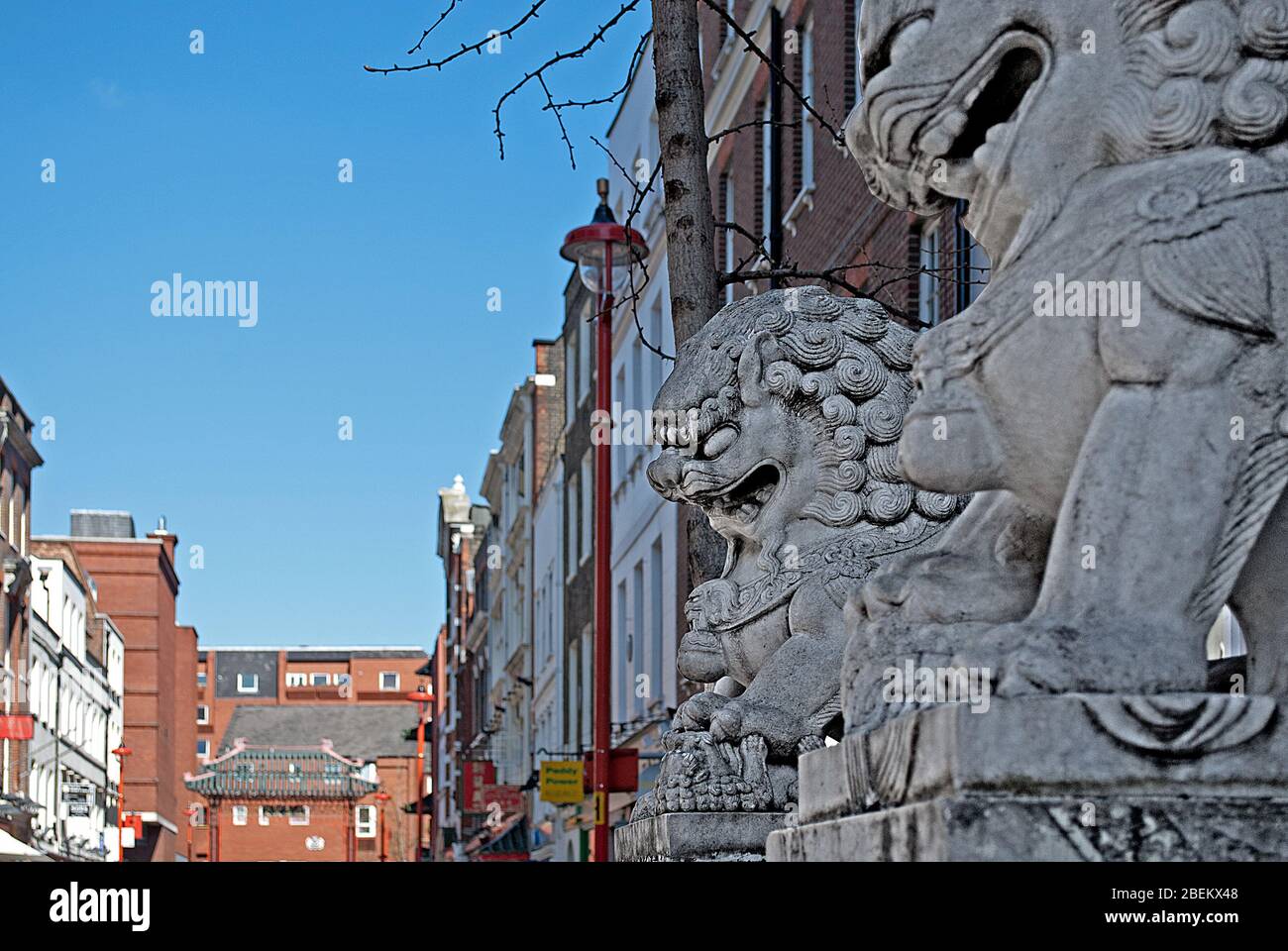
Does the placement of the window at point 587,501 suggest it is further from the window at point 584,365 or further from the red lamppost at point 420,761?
the red lamppost at point 420,761

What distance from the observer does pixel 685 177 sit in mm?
7203

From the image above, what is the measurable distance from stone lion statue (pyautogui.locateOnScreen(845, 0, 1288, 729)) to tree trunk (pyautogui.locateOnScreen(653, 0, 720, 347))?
428 centimetres

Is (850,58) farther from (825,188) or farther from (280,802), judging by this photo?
(280,802)

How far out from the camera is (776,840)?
295cm

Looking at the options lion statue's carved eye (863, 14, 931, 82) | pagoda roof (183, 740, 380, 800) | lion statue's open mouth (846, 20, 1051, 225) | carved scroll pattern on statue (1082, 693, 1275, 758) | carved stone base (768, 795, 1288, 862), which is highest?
pagoda roof (183, 740, 380, 800)

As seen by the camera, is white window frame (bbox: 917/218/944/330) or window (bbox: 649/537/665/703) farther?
window (bbox: 649/537/665/703)

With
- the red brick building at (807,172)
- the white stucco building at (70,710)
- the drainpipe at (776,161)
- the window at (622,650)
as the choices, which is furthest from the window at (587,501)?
the white stucco building at (70,710)

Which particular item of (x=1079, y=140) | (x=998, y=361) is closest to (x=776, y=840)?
(x=998, y=361)

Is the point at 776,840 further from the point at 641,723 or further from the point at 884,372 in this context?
the point at 641,723

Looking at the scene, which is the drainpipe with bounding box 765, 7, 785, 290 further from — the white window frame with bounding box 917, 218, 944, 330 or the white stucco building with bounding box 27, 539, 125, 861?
the white stucco building with bounding box 27, 539, 125, 861

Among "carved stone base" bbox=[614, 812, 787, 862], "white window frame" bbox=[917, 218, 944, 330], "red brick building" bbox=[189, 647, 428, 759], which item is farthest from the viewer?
"red brick building" bbox=[189, 647, 428, 759]

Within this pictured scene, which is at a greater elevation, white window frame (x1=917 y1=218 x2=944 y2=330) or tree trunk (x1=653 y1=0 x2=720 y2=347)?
white window frame (x1=917 y1=218 x2=944 y2=330)

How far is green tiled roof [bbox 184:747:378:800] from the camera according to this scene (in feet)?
342

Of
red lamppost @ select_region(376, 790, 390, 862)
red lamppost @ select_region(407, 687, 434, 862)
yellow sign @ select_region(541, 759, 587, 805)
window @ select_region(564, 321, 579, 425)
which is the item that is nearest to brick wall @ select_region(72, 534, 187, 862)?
red lamppost @ select_region(407, 687, 434, 862)
